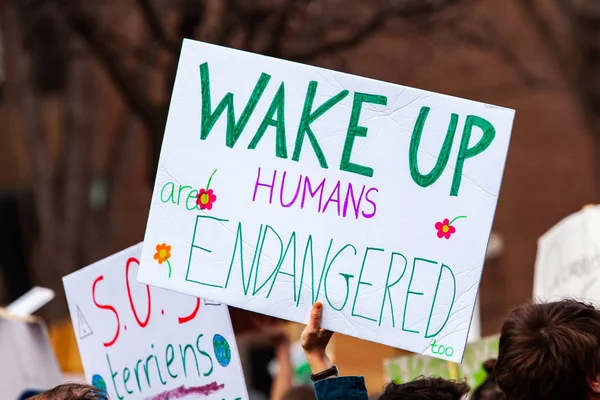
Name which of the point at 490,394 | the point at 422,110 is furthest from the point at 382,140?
the point at 490,394

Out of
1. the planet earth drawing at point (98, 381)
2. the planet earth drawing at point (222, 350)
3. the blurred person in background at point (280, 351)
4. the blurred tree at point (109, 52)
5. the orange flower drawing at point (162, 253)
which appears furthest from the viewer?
the blurred tree at point (109, 52)

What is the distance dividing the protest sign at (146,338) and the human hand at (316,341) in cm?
40

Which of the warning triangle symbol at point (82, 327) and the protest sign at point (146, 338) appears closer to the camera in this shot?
the protest sign at point (146, 338)

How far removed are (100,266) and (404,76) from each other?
9.45 meters

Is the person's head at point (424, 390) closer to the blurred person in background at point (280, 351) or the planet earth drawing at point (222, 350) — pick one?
the planet earth drawing at point (222, 350)

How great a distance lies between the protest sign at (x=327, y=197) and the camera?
3025 millimetres

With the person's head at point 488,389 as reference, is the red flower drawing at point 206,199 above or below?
above

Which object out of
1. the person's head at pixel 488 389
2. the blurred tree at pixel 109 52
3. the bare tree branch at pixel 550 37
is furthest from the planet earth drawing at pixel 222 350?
the bare tree branch at pixel 550 37

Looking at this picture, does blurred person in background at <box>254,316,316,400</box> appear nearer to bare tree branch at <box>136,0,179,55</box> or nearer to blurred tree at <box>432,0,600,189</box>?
bare tree branch at <box>136,0,179,55</box>

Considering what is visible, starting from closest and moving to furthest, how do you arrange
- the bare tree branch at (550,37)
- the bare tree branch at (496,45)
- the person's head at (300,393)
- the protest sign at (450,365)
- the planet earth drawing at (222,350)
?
the planet earth drawing at (222,350)
the person's head at (300,393)
the protest sign at (450,365)
the bare tree branch at (496,45)
the bare tree branch at (550,37)

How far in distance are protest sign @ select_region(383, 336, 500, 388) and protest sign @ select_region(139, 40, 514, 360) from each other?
1453mm

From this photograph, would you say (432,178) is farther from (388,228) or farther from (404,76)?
(404,76)

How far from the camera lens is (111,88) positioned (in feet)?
49.5

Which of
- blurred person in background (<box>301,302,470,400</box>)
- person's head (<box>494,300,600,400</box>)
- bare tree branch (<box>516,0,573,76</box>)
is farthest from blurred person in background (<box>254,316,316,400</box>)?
bare tree branch (<box>516,0,573,76</box>)
